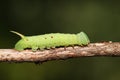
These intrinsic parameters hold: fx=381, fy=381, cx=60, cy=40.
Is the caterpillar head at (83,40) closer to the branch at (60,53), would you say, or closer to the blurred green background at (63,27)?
the branch at (60,53)

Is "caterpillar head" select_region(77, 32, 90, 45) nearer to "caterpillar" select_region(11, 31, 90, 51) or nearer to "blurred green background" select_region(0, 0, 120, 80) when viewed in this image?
"caterpillar" select_region(11, 31, 90, 51)

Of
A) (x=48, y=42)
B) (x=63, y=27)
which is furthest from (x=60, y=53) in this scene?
(x=63, y=27)

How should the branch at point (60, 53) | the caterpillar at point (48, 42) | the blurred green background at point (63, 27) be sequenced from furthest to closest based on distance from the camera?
the blurred green background at point (63, 27), the caterpillar at point (48, 42), the branch at point (60, 53)

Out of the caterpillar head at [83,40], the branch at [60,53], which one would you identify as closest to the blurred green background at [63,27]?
the caterpillar head at [83,40]

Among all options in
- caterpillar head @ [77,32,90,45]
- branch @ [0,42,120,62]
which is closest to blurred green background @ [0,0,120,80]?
caterpillar head @ [77,32,90,45]

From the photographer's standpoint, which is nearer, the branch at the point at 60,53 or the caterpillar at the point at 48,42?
the branch at the point at 60,53

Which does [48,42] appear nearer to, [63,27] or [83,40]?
[83,40]
